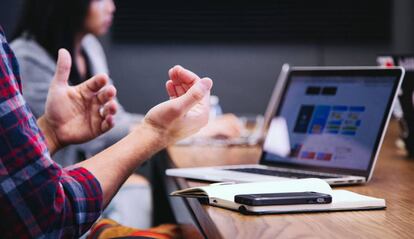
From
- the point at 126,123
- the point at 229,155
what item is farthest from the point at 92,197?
the point at 126,123

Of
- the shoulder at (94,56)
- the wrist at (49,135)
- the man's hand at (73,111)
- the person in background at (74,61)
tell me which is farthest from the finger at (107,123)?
the shoulder at (94,56)

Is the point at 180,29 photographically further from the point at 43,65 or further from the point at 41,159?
the point at 41,159

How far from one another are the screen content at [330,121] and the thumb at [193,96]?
0.45 metres

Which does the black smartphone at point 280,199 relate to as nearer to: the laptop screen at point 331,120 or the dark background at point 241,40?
the laptop screen at point 331,120

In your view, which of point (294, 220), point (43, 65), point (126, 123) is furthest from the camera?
point (126, 123)

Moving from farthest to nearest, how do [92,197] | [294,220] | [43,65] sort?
[43,65] → [92,197] → [294,220]

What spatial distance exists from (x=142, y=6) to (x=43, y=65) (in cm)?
184

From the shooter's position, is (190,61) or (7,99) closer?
(7,99)

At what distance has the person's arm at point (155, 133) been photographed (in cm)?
133

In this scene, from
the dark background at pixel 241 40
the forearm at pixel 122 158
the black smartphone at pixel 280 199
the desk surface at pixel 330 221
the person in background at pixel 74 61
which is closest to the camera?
the desk surface at pixel 330 221

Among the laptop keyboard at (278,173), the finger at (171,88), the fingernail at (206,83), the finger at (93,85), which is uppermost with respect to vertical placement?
the fingernail at (206,83)

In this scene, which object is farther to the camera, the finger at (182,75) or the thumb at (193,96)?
the finger at (182,75)

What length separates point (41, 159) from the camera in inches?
44.5

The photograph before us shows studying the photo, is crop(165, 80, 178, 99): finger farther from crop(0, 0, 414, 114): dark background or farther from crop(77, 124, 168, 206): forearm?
crop(0, 0, 414, 114): dark background
